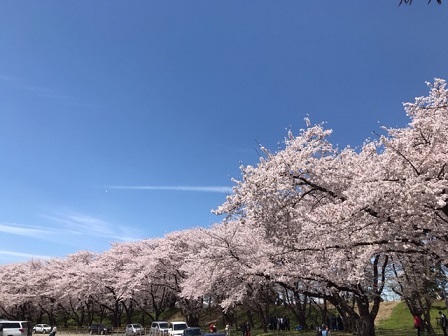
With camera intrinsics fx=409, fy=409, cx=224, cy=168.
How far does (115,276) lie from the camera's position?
50156mm

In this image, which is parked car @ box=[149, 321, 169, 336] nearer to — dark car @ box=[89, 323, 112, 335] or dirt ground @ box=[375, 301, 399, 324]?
dark car @ box=[89, 323, 112, 335]

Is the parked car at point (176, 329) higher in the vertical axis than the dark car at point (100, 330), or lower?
higher

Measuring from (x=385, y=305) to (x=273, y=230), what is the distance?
120 feet

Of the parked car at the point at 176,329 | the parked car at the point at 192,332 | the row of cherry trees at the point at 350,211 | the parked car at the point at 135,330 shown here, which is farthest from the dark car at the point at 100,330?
the row of cherry trees at the point at 350,211

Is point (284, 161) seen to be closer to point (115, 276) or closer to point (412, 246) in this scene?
point (412, 246)

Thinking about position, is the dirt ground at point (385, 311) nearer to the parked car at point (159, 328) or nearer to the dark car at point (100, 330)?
the parked car at point (159, 328)

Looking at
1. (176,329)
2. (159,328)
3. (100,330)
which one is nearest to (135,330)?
(159,328)

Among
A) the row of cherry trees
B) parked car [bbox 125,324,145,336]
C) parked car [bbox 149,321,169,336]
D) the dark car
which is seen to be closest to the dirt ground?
the row of cherry trees

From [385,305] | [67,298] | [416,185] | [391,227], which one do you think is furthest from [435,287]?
[67,298]

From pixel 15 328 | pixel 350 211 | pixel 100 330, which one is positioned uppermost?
pixel 350 211

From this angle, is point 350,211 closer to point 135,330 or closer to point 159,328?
point 159,328

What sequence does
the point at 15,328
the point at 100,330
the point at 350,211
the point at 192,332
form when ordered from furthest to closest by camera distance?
the point at 100,330 → the point at 15,328 → the point at 192,332 → the point at 350,211

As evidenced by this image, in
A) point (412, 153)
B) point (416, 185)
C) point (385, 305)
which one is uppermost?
point (412, 153)

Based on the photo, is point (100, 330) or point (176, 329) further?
point (100, 330)
